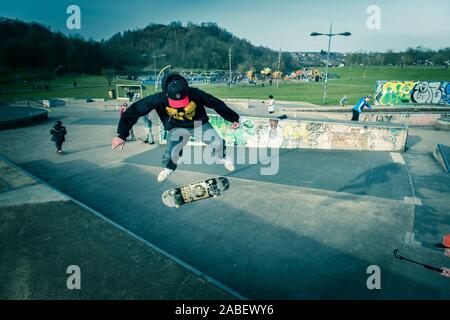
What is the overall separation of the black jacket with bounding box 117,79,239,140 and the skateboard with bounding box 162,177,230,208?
214 centimetres

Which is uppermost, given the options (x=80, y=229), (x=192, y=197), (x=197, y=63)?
(x=197, y=63)

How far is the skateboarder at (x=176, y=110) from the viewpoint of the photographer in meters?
4.59

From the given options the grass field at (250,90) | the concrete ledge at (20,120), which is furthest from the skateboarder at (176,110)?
the grass field at (250,90)

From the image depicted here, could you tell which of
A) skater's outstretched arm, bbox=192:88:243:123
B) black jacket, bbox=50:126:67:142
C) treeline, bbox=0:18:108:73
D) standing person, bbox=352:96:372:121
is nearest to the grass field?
standing person, bbox=352:96:372:121

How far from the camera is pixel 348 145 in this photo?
14797mm

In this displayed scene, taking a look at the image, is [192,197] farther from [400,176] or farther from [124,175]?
[400,176]

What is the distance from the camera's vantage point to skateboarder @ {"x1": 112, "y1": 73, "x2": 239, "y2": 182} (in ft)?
15.0

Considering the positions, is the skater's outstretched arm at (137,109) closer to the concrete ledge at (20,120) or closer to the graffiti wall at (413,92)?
the concrete ledge at (20,120)

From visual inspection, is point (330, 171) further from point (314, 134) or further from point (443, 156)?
point (443, 156)

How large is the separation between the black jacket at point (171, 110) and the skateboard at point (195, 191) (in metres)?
2.14

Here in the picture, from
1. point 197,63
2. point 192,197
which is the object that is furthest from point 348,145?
point 197,63

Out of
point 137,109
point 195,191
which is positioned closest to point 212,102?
point 137,109

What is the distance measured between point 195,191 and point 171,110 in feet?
8.78
